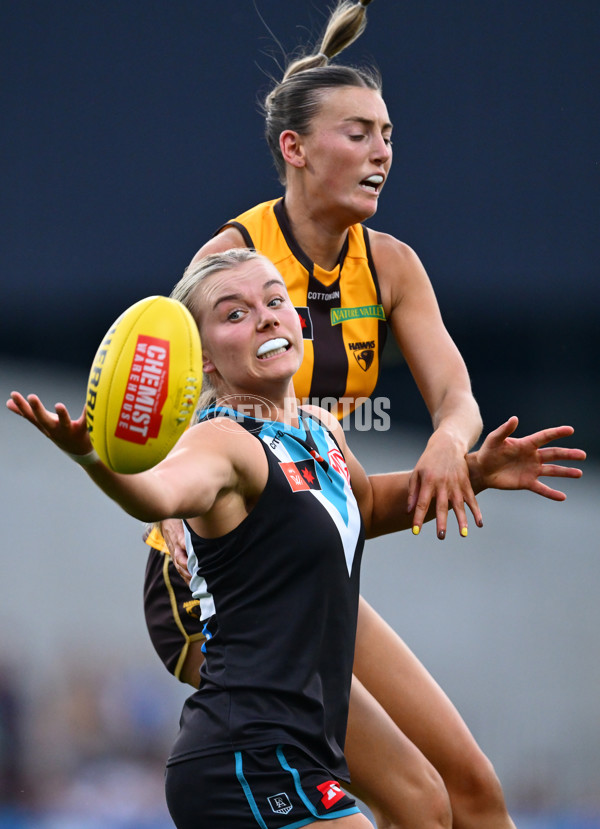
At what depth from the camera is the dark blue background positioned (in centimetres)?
506

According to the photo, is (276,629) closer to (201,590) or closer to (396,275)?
Answer: (201,590)

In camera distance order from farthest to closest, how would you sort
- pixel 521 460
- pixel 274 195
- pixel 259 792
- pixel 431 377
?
pixel 274 195 → pixel 431 377 → pixel 521 460 → pixel 259 792

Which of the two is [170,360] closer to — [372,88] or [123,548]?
[372,88]

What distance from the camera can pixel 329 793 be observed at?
1.74 m

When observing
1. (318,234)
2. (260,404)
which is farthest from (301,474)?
(318,234)

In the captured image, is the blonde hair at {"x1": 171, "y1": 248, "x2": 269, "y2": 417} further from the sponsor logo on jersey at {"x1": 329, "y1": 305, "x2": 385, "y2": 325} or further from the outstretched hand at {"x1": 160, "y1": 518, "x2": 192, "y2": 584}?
the sponsor logo on jersey at {"x1": 329, "y1": 305, "x2": 385, "y2": 325}

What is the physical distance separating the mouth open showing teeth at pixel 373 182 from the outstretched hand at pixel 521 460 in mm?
836

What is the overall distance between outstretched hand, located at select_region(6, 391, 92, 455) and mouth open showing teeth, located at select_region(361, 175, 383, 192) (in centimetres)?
138

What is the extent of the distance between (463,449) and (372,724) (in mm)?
620

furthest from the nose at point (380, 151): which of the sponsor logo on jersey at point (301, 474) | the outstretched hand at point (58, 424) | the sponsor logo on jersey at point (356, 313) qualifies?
the outstretched hand at point (58, 424)

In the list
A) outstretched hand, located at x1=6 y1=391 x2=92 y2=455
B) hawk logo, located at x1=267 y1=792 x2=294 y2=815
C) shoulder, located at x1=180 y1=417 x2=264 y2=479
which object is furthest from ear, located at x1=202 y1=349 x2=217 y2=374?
hawk logo, located at x1=267 y1=792 x2=294 y2=815

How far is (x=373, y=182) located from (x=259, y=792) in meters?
1.57

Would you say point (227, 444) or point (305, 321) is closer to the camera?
point (227, 444)

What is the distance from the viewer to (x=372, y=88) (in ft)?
9.11
